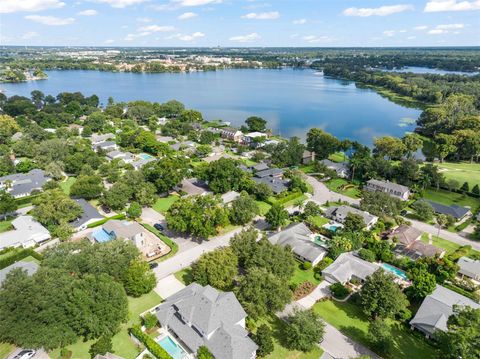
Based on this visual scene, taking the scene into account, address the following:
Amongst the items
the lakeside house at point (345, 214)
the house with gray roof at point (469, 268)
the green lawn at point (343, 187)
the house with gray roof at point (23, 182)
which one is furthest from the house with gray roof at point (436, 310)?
the house with gray roof at point (23, 182)

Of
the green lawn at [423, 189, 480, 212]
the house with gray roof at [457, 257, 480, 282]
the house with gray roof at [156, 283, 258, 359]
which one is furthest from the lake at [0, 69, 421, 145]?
the house with gray roof at [156, 283, 258, 359]

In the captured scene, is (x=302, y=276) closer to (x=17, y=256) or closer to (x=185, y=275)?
(x=185, y=275)

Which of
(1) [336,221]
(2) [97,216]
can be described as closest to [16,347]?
(2) [97,216]

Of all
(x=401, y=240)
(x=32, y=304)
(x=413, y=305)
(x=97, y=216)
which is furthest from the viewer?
(x=97, y=216)

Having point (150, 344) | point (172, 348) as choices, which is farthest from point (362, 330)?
point (150, 344)

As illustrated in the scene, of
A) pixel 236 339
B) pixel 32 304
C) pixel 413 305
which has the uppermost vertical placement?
pixel 32 304

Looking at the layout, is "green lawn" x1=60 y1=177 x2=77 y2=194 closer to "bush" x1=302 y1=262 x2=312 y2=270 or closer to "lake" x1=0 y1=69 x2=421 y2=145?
"bush" x1=302 y1=262 x2=312 y2=270

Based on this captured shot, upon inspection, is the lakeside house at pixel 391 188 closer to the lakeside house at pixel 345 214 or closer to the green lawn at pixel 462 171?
the lakeside house at pixel 345 214

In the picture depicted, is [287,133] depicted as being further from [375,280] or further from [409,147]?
[375,280]
